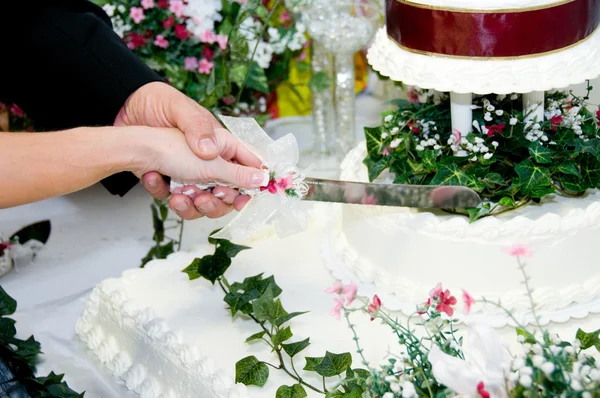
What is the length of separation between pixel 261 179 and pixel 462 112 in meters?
0.36

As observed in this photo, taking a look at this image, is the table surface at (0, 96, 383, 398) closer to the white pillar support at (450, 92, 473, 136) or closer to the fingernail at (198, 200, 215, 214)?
the fingernail at (198, 200, 215, 214)

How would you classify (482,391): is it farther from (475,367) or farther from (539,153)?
(539,153)

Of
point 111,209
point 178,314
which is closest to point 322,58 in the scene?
point 111,209

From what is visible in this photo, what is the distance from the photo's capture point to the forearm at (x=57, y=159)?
1.11 m

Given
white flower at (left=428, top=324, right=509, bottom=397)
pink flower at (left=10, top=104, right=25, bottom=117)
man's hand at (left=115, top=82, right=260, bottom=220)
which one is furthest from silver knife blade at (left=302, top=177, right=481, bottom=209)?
pink flower at (left=10, top=104, right=25, bottom=117)

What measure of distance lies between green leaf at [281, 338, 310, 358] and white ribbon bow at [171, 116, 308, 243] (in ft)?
0.61

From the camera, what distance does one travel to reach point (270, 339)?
1271 mm

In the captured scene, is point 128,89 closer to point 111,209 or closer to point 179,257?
point 179,257

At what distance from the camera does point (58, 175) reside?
1145 mm

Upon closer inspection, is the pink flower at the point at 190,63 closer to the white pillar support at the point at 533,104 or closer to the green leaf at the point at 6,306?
the green leaf at the point at 6,306

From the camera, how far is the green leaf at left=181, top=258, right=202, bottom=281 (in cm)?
144

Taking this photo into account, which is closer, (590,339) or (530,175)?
(590,339)

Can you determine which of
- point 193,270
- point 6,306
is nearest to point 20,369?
point 6,306

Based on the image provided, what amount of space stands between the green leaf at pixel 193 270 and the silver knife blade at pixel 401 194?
0.33 m
